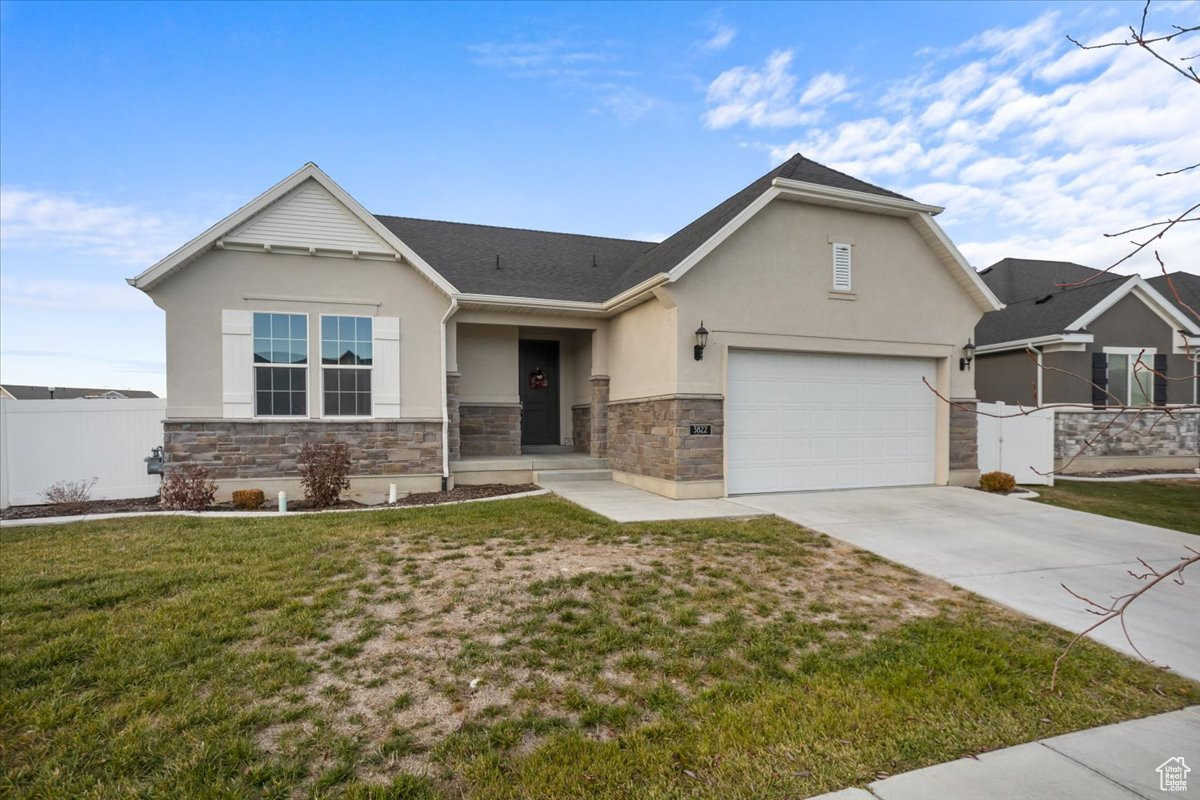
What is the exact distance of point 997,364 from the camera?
1695 centimetres

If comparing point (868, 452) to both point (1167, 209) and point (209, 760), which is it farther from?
point (209, 760)

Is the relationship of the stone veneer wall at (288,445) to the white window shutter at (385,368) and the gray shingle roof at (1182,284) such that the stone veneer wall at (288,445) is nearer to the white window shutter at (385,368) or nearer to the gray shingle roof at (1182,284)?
the white window shutter at (385,368)

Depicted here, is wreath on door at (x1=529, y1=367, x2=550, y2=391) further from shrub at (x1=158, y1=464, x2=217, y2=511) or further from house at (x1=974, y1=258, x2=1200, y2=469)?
house at (x1=974, y1=258, x2=1200, y2=469)

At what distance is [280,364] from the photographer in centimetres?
1048

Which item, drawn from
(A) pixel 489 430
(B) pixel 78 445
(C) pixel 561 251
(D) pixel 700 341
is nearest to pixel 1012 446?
(D) pixel 700 341

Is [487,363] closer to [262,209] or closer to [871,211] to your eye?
[262,209]

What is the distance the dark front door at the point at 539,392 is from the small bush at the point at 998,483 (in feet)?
30.3

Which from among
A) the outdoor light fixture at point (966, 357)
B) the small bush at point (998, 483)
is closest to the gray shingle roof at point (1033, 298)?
the outdoor light fixture at point (966, 357)

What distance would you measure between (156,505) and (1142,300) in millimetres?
23092

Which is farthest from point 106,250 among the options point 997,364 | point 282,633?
point 997,364

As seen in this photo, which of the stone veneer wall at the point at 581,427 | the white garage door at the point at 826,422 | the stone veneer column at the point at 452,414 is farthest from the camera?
the stone veneer wall at the point at 581,427

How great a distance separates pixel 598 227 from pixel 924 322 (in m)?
11.7

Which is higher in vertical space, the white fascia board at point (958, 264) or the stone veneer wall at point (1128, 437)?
the white fascia board at point (958, 264)

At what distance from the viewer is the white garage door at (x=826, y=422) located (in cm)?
1043
